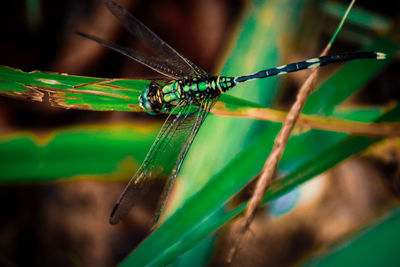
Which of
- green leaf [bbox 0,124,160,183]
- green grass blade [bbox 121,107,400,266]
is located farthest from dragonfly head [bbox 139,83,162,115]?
green grass blade [bbox 121,107,400,266]

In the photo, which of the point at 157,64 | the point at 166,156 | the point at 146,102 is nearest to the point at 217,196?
the point at 166,156

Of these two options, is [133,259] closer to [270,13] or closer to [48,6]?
[270,13]

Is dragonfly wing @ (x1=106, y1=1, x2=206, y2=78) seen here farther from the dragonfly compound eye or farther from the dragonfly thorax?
the dragonfly compound eye

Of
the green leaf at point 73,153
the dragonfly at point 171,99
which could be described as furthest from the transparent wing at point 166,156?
the green leaf at point 73,153

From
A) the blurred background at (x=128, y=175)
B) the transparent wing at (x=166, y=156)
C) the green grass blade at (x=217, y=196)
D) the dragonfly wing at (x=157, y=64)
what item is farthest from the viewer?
the blurred background at (x=128, y=175)

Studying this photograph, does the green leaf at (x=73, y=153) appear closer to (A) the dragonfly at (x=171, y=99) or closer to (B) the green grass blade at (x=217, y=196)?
(A) the dragonfly at (x=171, y=99)
